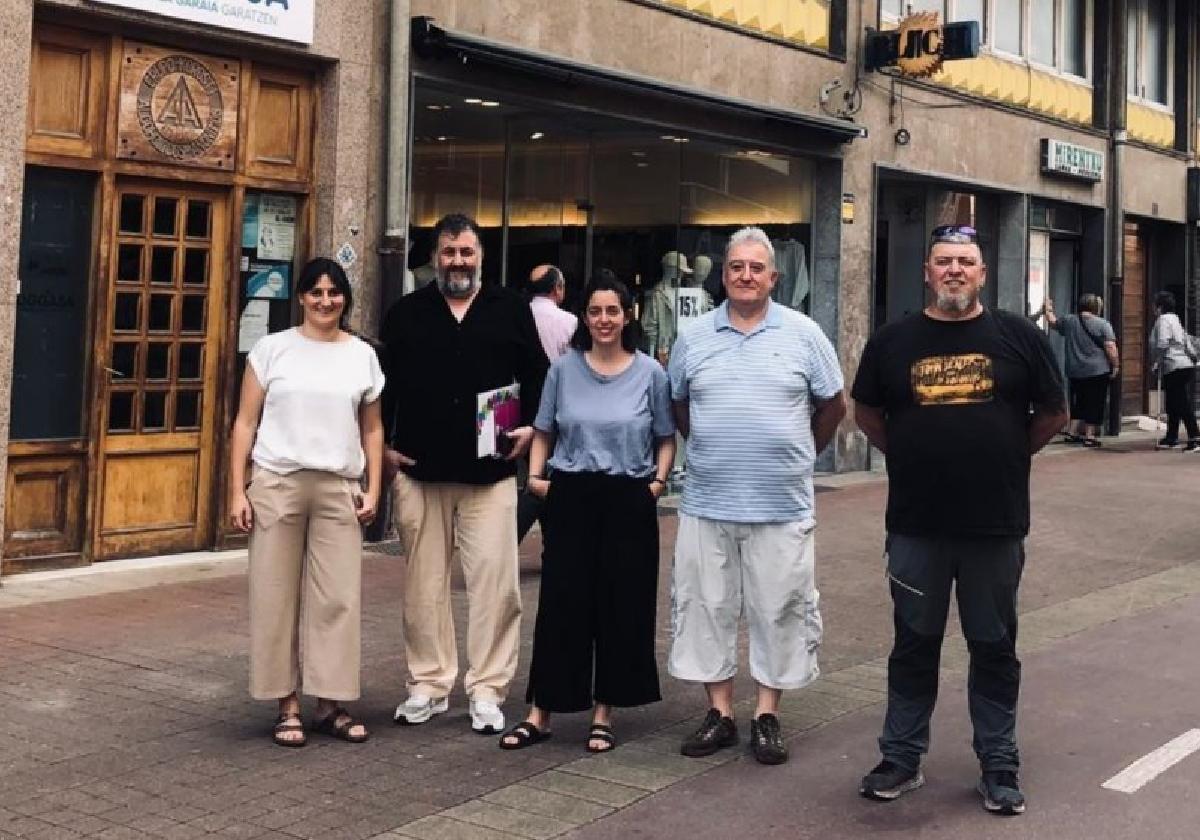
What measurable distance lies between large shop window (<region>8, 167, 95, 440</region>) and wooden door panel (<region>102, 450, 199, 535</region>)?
413 millimetres

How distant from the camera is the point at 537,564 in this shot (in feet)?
33.9

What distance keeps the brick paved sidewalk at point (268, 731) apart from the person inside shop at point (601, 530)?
22 centimetres

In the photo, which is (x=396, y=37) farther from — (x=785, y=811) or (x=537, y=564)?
(x=785, y=811)

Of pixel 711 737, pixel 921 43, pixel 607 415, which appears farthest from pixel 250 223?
pixel 921 43

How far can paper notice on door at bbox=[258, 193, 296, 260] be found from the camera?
34.5 feet

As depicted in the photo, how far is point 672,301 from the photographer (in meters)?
14.8

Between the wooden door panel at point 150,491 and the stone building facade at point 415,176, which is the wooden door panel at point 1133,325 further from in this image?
the wooden door panel at point 150,491

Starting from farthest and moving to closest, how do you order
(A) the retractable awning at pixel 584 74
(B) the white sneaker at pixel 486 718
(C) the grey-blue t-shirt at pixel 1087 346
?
(C) the grey-blue t-shirt at pixel 1087 346
(A) the retractable awning at pixel 584 74
(B) the white sneaker at pixel 486 718

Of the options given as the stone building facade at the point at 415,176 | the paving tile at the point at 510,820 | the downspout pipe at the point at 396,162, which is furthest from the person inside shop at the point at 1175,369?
the paving tile at the point at 510,820

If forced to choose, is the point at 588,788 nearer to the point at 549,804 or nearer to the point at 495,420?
the point at 549,804

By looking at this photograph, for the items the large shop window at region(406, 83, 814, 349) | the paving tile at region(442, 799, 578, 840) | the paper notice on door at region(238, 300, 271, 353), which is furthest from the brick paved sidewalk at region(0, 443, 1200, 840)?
the large shop window at region(406, 83, 814, 349)

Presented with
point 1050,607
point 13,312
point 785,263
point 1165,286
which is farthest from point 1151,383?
point 13,312

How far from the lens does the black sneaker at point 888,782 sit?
5.37 m

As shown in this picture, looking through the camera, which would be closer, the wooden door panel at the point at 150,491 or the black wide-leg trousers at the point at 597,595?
the black wide-leg trousers at the point at 597,595
